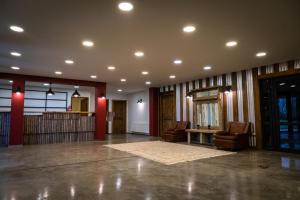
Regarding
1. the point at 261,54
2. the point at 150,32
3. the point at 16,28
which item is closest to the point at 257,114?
the point at 261,54

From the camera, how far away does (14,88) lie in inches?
303

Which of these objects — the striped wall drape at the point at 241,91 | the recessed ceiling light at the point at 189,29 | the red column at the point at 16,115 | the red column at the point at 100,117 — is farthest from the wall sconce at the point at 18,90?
the striped wall drape at the point at 241,91

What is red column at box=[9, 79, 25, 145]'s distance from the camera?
24.8ft

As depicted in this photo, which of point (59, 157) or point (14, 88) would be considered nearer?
point (59, 157)

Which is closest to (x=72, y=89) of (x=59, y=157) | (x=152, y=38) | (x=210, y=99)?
(x=59, y=157)

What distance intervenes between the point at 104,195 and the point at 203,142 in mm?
6313

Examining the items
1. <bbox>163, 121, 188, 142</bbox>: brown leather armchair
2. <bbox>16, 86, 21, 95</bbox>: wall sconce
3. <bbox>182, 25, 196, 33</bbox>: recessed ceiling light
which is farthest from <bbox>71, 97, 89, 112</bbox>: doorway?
<bbox>182, 25, 196, 33</bbox>: recessed ceiling light

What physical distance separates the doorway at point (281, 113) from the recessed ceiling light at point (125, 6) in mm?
5674

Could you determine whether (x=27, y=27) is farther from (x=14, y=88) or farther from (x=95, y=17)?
(x=14, y=88)

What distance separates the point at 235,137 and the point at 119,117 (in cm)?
922

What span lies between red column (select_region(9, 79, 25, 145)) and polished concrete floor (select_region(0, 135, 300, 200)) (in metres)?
2.75

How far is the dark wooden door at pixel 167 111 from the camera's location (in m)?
10.6

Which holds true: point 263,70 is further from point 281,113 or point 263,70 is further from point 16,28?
point 16,28

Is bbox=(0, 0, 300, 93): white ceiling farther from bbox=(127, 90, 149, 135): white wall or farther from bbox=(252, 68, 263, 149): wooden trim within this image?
bbox=(127, 90, 149, 135): white wall
